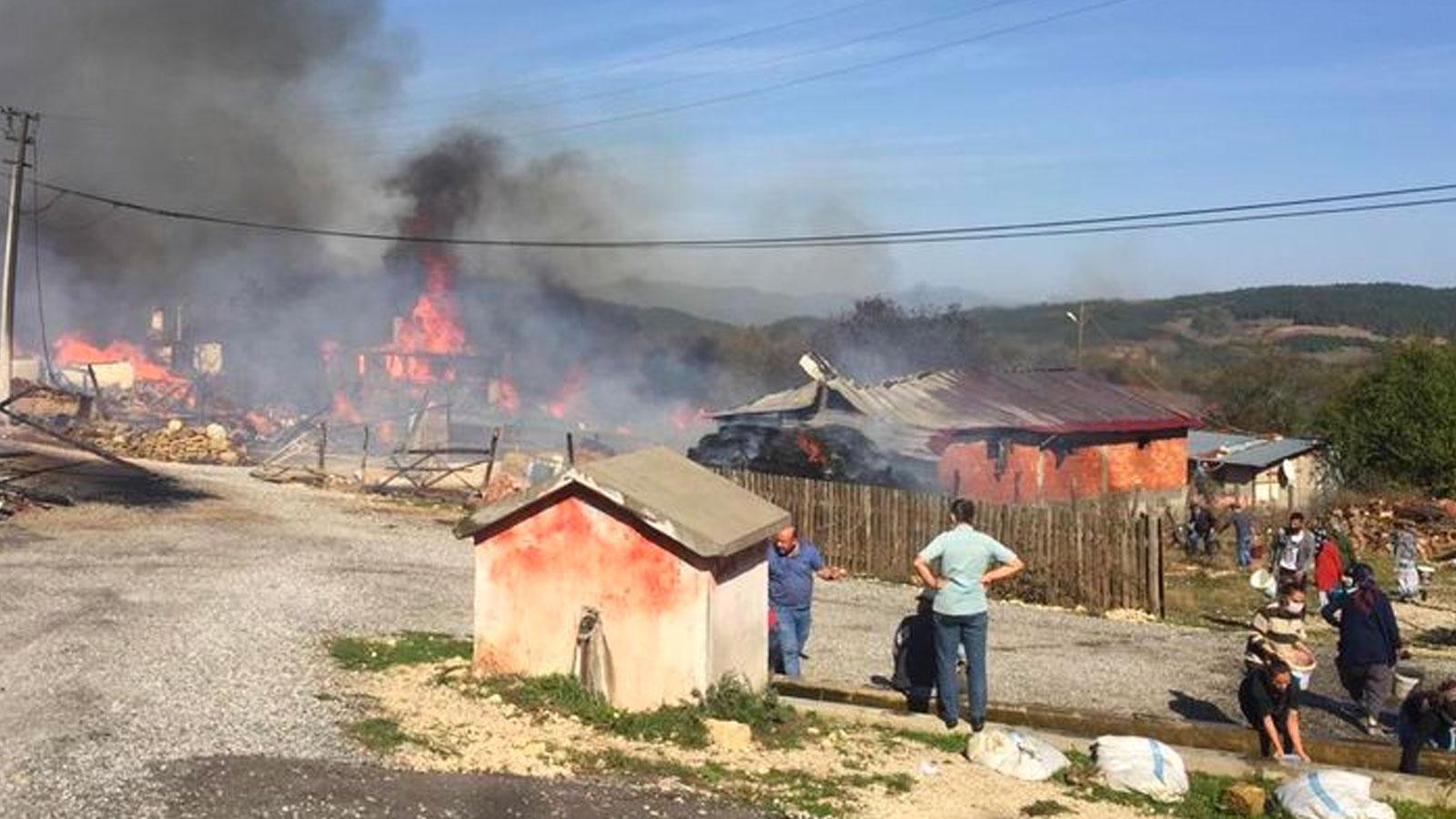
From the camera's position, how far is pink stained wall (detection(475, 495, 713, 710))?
9305 millimetres

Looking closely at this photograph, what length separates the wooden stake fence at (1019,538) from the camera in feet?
58.6

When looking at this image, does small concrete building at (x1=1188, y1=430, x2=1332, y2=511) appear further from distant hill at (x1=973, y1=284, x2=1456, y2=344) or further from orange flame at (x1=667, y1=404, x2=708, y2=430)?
distant hill at (x1=973, y1=284, x2=1456, y2=344)

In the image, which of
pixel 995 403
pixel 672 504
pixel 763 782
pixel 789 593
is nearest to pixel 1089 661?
pixel 789 593

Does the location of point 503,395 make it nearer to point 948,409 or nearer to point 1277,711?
point 948,409

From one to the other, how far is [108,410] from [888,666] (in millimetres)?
29477

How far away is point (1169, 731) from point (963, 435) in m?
15.7

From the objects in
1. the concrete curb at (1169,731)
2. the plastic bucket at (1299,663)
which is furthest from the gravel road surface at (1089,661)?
the plastic bucket at (1299,663)

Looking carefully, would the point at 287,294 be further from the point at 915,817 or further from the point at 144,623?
the point at 915,817

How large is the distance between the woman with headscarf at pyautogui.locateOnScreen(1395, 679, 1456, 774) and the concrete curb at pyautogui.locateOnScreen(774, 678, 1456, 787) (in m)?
0.09

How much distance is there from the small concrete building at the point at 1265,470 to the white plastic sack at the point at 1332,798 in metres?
26.0

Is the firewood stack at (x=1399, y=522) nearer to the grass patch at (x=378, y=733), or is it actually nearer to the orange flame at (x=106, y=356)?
the grass patch at (x=378, y=733)

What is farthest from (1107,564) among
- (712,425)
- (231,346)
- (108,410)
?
(231,346)

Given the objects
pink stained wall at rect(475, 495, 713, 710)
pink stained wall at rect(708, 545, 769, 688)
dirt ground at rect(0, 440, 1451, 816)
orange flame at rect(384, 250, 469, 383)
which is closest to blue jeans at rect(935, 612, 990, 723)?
dirt ground at rect(0, 440, 1451, 816)

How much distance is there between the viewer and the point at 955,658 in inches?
367
